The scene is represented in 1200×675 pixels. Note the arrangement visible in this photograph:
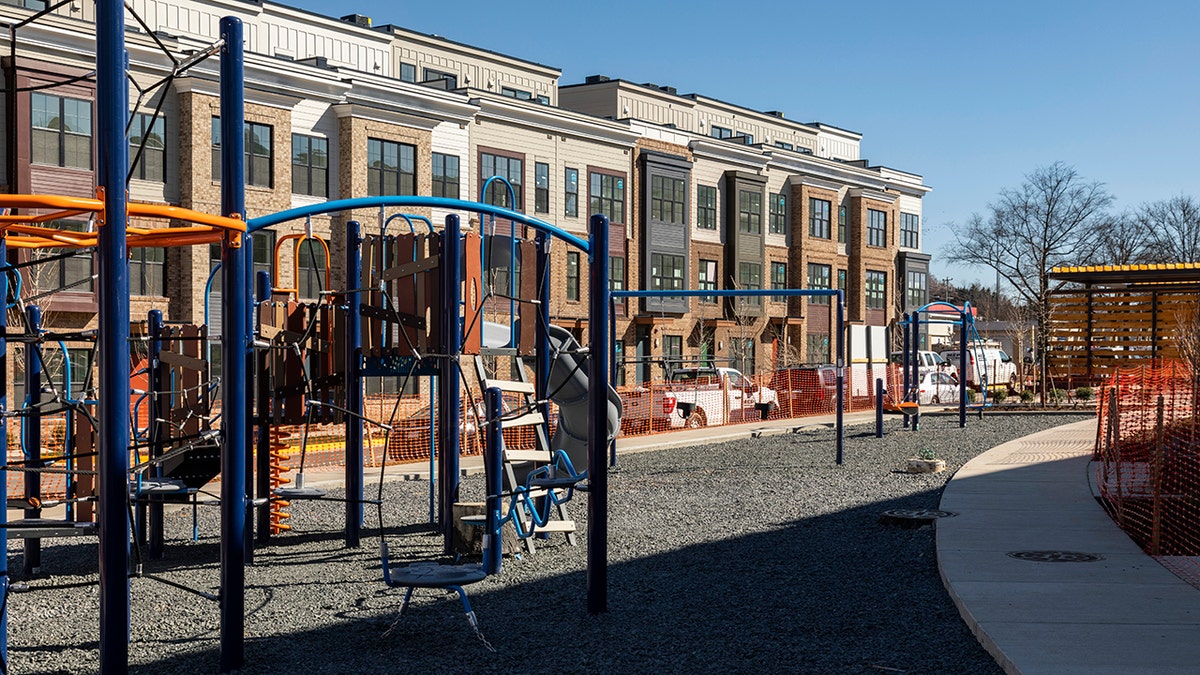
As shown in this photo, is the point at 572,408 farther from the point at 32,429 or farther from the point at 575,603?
the point at 32,429

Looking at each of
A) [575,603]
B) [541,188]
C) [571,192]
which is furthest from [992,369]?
[575,603]

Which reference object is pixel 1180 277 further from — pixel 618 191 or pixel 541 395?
pixel 541 395

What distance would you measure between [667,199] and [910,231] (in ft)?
77.7

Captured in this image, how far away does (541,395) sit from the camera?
45.2 feet

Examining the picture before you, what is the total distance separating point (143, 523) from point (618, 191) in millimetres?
40385

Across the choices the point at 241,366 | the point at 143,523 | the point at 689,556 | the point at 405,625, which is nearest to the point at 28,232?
the point at 241,366

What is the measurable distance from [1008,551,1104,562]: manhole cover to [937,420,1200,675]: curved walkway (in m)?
0.03

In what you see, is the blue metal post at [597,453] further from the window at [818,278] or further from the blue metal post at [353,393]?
the window at [818,278]

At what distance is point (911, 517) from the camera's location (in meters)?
14.1

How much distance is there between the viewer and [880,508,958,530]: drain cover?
14.0 meters

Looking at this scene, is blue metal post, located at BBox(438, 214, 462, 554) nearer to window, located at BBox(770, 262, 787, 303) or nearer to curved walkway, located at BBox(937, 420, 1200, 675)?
curved walkway, located at BBox(937, 420, 1200, 675)

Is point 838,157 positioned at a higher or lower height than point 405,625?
higher

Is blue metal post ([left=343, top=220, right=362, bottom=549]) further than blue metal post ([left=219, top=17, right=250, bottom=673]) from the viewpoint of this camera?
Yes

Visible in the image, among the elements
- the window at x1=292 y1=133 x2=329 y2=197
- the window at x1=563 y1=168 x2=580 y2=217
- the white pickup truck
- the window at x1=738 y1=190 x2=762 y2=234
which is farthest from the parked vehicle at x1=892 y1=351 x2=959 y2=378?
the window at x1=292 y1=133 x2=329 y2=197
